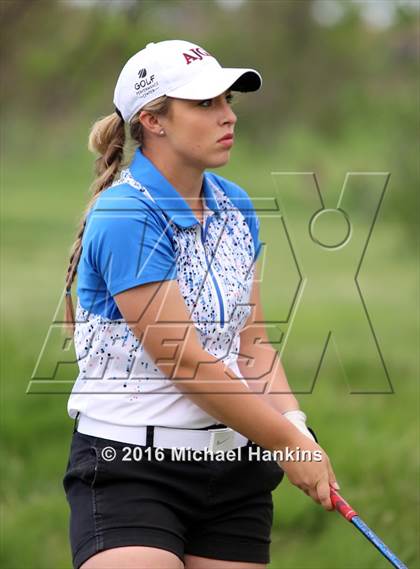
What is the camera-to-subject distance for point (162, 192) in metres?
2.91

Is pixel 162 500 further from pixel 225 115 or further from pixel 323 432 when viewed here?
pixel 323 432

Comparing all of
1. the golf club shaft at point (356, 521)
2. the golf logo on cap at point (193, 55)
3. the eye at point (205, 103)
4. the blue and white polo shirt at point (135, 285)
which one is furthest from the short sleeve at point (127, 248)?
the golf club shaft at point (356, 521)

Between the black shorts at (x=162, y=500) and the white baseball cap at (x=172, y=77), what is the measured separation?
864 millimetres

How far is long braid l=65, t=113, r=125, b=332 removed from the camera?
3087 mm

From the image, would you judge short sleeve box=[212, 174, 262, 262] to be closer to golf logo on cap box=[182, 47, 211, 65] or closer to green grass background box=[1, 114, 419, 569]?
golf logo on cap box=[182, 47, 211, 65]

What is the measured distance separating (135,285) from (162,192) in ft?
0.94

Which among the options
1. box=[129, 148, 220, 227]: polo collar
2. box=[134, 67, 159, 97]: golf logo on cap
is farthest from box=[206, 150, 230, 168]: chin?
box=[134, 67, 159, 97]: golf logo on cap

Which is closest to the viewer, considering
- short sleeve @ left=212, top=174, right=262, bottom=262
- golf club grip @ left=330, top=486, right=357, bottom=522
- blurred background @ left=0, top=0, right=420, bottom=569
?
golf club grip @ left=330, top=486, right=357, bottom=522

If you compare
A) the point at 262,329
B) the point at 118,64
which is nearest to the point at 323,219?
the point at 118,64

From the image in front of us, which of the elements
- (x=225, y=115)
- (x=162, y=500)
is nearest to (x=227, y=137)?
(x=225, y=115)

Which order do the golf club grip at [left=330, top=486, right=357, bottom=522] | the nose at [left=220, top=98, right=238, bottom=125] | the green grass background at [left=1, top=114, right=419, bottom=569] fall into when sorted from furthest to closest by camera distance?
the green grass background at [left=1, top=114, right=419, bottom=569] < the nose at [left=220, top=98, right=238, bottom=125] < the golf club grip at [left=330, top=486, right=357, bottom=522]

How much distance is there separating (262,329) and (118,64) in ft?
16.8

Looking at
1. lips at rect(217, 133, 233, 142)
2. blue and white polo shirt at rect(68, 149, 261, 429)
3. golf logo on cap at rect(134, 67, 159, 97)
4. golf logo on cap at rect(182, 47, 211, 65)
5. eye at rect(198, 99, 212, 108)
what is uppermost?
golf logo on cap at rect(182, 47, 211, 65)

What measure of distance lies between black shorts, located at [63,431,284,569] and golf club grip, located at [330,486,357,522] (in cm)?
25
